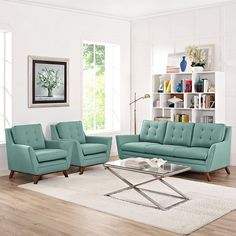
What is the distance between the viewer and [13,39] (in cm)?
732

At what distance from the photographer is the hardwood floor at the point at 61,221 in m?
4.33

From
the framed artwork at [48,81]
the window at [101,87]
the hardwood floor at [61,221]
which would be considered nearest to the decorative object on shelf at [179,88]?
the window at [101,87]

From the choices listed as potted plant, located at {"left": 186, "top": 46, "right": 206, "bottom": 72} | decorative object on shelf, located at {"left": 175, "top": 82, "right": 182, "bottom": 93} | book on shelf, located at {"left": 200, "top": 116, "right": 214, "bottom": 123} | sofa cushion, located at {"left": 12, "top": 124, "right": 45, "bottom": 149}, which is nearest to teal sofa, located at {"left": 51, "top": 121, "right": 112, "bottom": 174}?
sofa cushion, located at {"left": 12, "top": 124, "right": 45, "bottom": 149}

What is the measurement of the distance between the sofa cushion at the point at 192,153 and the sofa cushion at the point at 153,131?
33.3 inches

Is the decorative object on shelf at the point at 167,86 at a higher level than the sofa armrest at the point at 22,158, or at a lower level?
higher

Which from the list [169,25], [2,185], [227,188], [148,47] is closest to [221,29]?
[169,25]

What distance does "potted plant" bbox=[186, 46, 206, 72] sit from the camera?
26.5 feet

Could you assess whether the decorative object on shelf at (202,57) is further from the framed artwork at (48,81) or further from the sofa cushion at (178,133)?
the framed artwork at (48,81)

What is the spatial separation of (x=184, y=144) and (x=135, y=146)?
2.91 ft

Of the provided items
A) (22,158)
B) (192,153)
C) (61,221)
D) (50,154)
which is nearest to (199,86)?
(192,153)

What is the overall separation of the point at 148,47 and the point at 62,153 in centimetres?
361

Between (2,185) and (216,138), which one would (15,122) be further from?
(216,138)

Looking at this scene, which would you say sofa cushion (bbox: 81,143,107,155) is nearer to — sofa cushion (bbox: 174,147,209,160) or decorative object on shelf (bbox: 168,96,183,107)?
sofa cushion (bbox: 174,147,209,160)

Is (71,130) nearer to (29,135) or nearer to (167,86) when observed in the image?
(29,135)
